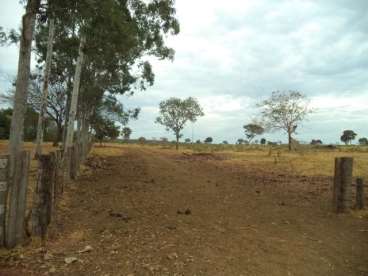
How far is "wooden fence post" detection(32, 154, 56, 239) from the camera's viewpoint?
5.72 meters

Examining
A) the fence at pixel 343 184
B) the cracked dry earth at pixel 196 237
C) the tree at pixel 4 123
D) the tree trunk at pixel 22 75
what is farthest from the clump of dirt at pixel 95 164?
the tree at pixel 4 123

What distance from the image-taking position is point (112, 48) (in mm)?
11484

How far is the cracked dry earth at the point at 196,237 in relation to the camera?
4895 mm

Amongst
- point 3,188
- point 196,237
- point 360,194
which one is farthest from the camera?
point 360,194

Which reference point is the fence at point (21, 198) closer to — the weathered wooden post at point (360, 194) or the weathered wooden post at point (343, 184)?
the weathered wooden post at point (343, 184)

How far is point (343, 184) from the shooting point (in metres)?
8.46

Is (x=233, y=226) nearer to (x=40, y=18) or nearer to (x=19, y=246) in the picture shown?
(x=19, y=246)

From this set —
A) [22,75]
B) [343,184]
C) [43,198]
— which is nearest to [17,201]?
[43,198]

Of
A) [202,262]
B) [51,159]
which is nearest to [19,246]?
[51,159]

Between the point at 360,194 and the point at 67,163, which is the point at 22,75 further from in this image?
the point at 360,194

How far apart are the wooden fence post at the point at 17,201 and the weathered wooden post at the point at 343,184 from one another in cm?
657

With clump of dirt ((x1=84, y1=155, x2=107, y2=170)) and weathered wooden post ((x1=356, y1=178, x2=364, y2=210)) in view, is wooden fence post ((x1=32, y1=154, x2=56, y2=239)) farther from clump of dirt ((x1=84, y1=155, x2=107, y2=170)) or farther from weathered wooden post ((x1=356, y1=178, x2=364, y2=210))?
clump of dirt ((x1=84, y1=155, x2=107, y2=170))

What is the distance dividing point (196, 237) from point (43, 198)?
8.20 feet

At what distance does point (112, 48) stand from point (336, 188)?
7.51 meters
